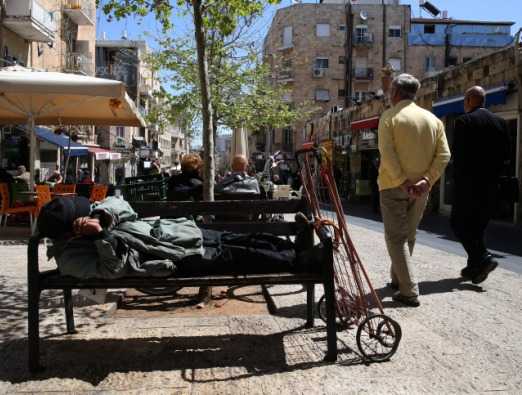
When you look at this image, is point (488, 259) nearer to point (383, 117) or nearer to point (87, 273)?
point (383, 117)

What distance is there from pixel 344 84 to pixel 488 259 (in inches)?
2111

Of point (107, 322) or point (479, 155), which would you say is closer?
point (107, 322)

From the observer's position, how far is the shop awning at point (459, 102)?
13789 mm

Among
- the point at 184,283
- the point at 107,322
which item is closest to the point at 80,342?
the point at 107,322

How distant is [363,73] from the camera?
57.1 metres

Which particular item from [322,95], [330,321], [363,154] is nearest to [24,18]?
[363,154]

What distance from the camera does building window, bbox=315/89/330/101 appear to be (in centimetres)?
5762

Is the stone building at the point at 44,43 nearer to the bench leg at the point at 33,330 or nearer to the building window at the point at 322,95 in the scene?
Answer: the bench leg at the point at 33,330

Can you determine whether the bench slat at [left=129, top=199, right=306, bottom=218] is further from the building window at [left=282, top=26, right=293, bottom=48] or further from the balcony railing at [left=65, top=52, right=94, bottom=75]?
the building window at [left=282, top=26, right=293, bottom=48]

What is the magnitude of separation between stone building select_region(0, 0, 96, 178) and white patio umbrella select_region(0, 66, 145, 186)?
16.9 feet

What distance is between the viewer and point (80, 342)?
12.7 feet

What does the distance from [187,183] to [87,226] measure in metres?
3.54

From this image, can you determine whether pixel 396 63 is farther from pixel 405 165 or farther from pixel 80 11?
pixel 405 165

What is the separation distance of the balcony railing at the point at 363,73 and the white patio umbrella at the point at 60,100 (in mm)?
47697
